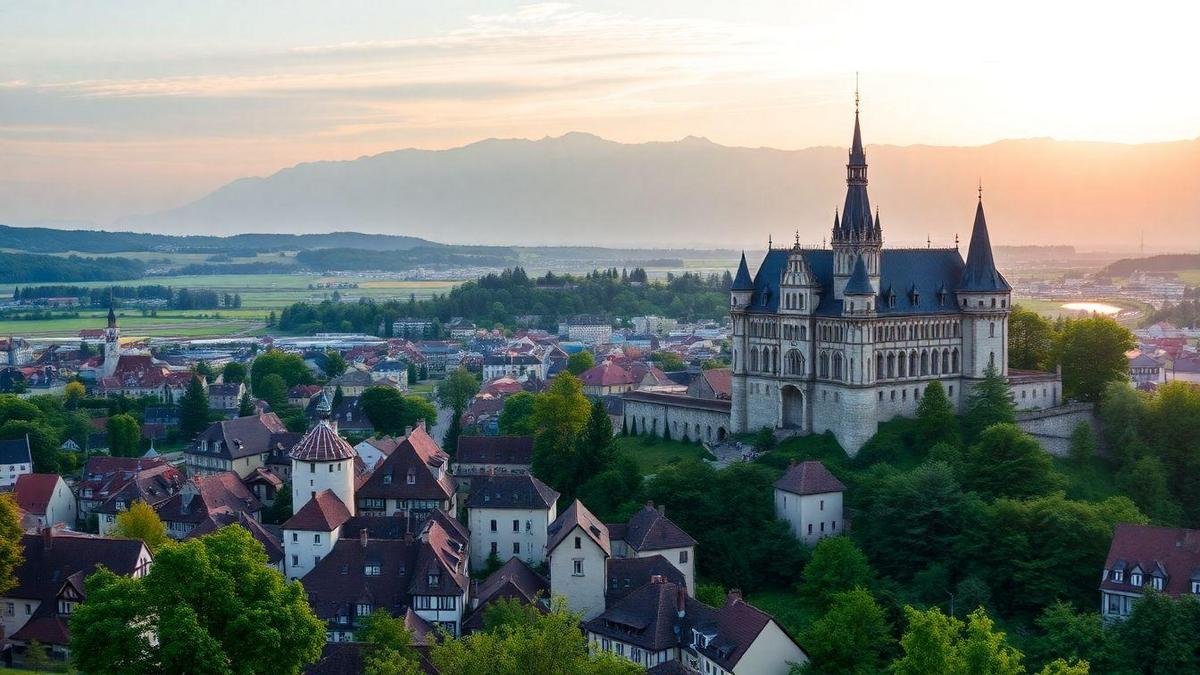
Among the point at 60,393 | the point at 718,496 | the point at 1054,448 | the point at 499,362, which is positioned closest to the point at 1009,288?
the point at 1054,448

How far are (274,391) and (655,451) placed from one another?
6339 cm

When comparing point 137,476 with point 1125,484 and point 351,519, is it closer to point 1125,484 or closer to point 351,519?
point 351,519

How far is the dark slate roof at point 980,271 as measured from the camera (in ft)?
290

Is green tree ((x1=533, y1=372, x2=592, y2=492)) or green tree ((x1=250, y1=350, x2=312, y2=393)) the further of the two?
green tree ((x1=250, y1=350, x2=312, y2=393))

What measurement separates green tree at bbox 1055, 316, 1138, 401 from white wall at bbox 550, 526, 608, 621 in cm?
4000

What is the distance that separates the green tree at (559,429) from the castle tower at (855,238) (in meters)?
18.2

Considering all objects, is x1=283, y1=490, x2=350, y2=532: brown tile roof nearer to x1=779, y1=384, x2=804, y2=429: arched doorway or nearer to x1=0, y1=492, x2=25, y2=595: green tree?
x1=0, y1=492, x2=25, y2=595: green tree

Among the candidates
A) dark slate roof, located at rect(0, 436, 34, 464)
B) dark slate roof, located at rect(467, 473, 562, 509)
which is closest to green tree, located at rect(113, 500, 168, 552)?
dark slate roof, located at rect(467, 473, 562, 509)

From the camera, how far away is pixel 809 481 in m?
76.1

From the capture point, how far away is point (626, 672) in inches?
1962

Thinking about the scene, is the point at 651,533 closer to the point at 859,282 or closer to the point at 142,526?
the point at 859,282

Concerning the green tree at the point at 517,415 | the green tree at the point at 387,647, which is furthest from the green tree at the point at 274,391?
the green tree at the point at 387,647

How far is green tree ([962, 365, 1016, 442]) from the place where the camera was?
3297 inches

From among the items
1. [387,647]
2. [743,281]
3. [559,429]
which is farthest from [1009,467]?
[387,647]
